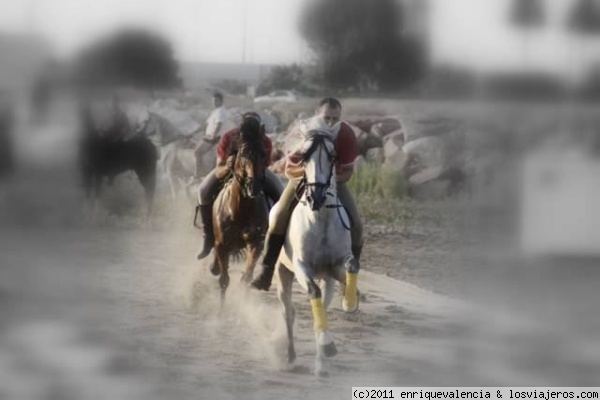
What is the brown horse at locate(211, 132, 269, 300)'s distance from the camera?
4188mm

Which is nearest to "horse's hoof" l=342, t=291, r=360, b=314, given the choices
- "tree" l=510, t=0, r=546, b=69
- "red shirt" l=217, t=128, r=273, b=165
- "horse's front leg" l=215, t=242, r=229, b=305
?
"horse's front leg" l=215, t=242, r=229, b=305

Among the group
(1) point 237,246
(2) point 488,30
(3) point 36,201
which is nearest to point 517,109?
(2) point 488,30

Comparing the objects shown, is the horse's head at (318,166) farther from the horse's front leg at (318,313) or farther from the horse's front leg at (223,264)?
the horse's front leg at (223,264)

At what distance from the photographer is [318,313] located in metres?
4.12

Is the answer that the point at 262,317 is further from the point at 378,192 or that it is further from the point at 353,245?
the point at 378,192

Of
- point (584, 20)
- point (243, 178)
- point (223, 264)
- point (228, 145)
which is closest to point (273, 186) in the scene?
point (243, 178)

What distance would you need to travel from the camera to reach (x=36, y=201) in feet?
13.6

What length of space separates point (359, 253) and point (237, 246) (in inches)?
16.8

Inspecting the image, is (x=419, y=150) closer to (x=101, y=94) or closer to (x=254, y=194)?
(x=254, y=194)

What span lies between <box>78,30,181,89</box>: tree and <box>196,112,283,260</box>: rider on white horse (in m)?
0.26

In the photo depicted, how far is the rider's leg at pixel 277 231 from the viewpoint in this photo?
4133 millimetres

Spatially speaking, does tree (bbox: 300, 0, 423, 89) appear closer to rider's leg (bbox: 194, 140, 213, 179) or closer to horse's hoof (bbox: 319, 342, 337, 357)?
rider's leg (bbox: 194, 140, 213, 179)

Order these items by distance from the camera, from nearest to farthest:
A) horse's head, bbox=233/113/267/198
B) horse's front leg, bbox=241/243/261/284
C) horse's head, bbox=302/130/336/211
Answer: horse's head, bbox=302/130/336/211, horse's head, bbox=233/113/267/198, horse's front leg, bbox=241/243/261/284

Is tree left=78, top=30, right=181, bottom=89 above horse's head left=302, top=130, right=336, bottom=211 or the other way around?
above
